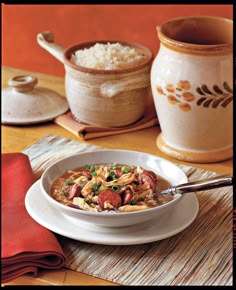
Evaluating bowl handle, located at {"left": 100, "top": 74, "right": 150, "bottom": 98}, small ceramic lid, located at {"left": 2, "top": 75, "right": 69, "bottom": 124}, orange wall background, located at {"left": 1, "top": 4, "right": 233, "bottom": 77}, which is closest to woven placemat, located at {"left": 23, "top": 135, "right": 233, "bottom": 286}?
bowl handle, located at {"left": 100, "top": 74, "right": 150, "bottom": 98}

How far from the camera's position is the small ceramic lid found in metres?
1.80

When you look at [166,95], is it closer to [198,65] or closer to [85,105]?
[198,65]

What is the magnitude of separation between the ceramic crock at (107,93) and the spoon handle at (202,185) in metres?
0.49

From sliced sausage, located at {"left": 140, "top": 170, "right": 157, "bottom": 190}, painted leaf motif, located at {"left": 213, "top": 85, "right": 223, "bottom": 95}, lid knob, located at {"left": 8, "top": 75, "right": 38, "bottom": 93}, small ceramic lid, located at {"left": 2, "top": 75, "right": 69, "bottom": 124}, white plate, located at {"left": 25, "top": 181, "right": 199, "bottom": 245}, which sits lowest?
small ceramic lid, located at {"left": 2, "top": 75, "right": 69, "bottom": 124}

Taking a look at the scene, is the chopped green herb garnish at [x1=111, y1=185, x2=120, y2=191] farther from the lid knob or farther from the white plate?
the lid knob

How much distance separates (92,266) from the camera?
1183mm

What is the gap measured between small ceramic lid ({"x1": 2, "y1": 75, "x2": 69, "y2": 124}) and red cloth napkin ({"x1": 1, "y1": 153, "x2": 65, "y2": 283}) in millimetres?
412

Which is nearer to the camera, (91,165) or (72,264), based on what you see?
(72,264)

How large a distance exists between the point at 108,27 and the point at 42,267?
109 cm

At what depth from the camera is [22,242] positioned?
1199 mm

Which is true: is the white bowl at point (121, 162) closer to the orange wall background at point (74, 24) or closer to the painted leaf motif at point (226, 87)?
the painted leaf motif at point (226, 87)

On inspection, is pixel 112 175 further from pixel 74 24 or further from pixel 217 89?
pixel 74 24

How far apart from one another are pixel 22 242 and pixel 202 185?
0.33 meters
